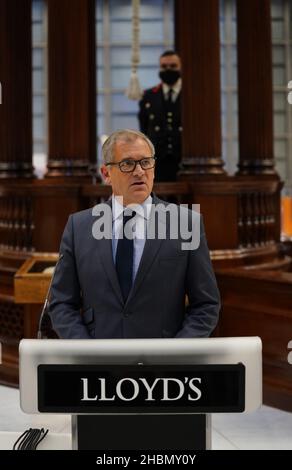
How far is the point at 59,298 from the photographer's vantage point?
2.81 m

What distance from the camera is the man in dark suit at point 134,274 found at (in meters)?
2.76

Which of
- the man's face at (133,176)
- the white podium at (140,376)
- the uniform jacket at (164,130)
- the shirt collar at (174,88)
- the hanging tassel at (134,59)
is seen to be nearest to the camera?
the white podium at (140,376)

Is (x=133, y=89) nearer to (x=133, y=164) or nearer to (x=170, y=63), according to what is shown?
(x=170, y=63)

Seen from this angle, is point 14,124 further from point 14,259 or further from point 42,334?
point 42,334

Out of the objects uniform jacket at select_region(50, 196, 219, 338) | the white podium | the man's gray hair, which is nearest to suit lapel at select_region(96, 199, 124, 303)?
uniform jacket at select_region(50, 196, 219, 338)

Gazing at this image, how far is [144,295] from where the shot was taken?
9.13ft

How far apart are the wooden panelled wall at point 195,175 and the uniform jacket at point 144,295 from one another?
9.65 ft

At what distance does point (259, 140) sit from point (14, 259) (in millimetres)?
1992

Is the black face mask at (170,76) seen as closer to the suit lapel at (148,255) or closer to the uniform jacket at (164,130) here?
the uniform jacket at (164,130)

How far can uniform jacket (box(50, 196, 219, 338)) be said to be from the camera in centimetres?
277

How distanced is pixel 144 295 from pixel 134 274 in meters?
0.07

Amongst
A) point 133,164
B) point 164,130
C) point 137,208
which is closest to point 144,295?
point 137,208

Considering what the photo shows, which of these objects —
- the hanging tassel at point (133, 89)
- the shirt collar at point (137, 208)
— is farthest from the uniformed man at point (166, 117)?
the shirt collar at point (137, 208)

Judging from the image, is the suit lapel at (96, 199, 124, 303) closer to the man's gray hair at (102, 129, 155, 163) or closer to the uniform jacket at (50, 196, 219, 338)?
the uniform jacket at (50, 196, 219, 338)
